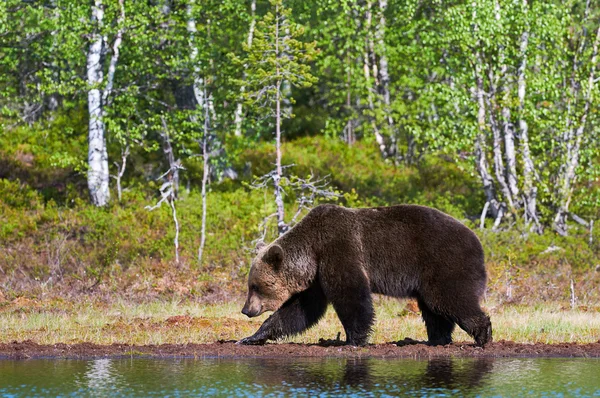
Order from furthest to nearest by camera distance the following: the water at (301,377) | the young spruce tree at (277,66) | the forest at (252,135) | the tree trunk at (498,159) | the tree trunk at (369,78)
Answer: the tree trunk at (369,78) → the tree trunk at (498,159) → the forest at (252,135) → the young spruce tree at (277,66) → the water at (301,377)

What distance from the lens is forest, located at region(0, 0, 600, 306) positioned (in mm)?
17516

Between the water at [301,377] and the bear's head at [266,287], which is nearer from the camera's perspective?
the water at [301,377]

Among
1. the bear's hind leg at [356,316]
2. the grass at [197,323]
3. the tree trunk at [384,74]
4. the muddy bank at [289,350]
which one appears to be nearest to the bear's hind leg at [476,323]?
the muddy bank at [289,350]

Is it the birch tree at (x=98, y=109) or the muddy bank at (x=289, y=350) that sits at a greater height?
the birch tree at (x=98, y=109)

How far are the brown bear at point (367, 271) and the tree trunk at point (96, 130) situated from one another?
11385 millimetres

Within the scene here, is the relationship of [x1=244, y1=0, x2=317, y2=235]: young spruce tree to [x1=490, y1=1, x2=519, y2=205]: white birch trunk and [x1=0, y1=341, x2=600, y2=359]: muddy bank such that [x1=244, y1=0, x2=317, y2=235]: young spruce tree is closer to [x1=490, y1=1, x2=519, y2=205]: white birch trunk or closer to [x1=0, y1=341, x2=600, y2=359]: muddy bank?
[x1=490, y1=1, x2=519, y2=205]: white birch trunk

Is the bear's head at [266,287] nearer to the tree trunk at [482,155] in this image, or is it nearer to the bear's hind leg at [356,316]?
the bear's hind leg at [356,316]

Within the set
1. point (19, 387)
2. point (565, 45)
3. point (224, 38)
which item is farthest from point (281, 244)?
point (224, 38)

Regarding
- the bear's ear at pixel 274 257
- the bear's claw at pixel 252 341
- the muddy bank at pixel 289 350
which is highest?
the bear's ear at pixel 274 257

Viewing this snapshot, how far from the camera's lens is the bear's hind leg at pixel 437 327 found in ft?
33.0

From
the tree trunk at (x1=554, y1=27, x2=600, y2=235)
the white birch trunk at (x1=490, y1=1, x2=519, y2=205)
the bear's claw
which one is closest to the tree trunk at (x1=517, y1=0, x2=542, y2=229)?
the white birch trunk at (x1=490, y1=1, x2=519, y2=205)

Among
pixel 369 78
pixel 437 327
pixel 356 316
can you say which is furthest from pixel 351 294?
pixel 369 78

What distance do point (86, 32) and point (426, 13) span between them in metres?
9.07

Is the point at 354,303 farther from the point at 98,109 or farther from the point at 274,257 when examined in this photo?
the point at 98,109
